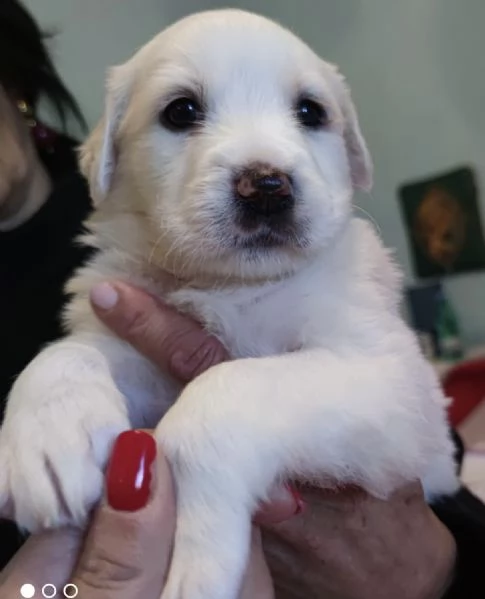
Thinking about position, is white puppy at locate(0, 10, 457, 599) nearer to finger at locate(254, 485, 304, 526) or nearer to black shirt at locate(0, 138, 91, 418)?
finger at locate(254, 485, 304, 526)

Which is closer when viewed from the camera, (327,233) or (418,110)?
(327,233)

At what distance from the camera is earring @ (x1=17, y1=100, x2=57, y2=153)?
6.07ft

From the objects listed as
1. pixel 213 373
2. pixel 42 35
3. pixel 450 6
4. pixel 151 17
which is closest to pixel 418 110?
pixel 450 6

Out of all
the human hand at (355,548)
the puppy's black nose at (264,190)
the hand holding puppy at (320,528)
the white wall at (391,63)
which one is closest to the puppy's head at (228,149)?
the puppy's black nose at (264,190)

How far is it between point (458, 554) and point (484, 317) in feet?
6.95

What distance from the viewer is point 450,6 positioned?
322 centimetres

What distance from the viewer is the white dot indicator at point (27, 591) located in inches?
35.8

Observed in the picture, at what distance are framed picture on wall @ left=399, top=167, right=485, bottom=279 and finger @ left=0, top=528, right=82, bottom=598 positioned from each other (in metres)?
2.64

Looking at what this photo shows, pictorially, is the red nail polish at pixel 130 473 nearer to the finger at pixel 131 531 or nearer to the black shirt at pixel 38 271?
the finger at pixel 131 531

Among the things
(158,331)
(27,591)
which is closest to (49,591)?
(27,591)

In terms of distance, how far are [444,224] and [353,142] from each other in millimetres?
2061

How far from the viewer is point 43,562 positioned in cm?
93

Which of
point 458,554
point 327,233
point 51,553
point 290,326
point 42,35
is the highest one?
point 42,35

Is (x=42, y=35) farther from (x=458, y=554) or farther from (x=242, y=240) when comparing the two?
(x=458, y=554)
